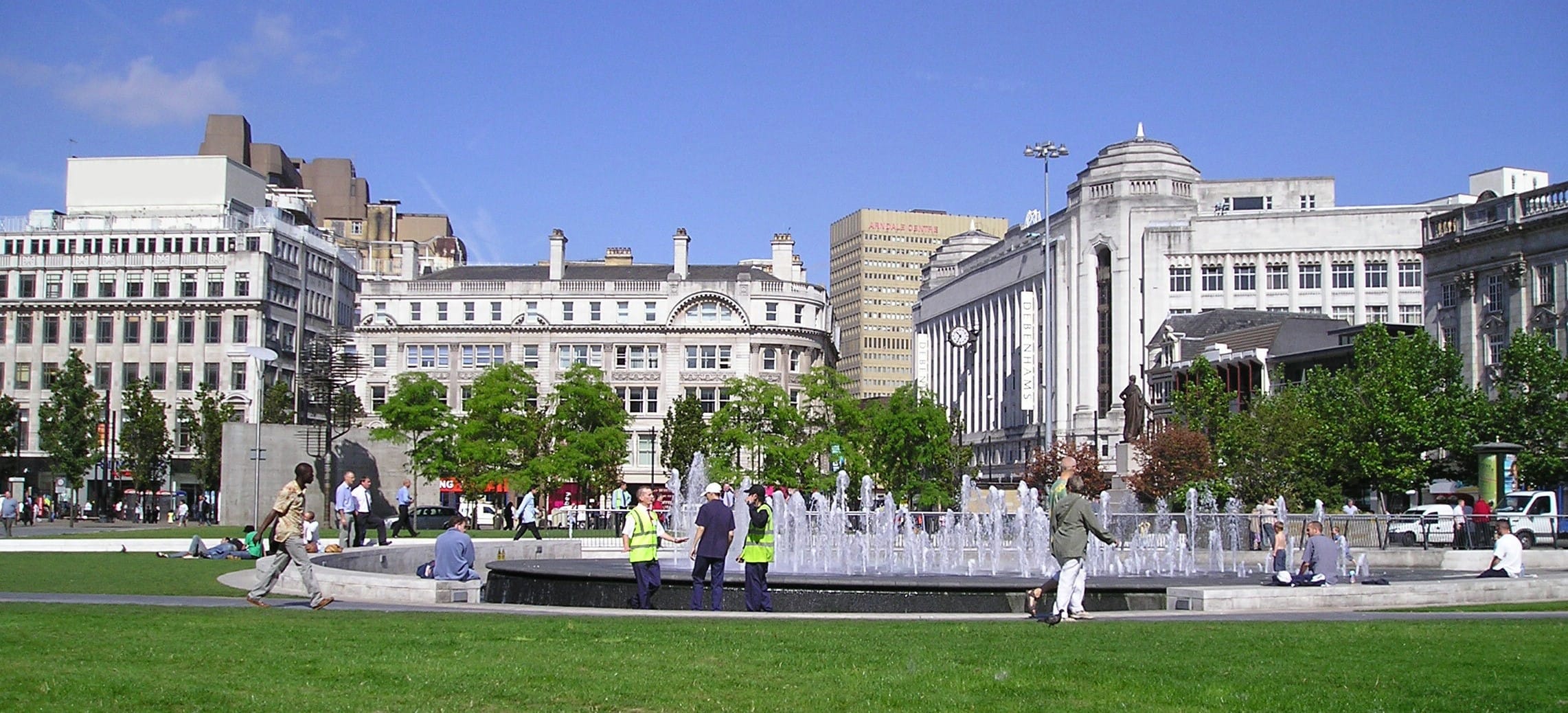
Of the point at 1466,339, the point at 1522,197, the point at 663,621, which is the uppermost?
the point at 1522,197

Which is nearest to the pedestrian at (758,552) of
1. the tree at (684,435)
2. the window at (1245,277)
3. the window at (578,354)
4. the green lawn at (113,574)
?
the green lawn at (113,574)

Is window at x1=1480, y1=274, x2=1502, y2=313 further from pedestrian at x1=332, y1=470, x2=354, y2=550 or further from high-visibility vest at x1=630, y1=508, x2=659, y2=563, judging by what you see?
high-visibility vest at x1=630, y1=508, x2=659, y2=563

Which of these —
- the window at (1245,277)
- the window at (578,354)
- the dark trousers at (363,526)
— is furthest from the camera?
the window at (1245,277)

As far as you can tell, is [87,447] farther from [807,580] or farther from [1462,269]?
[807,580]

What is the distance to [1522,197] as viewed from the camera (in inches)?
2744

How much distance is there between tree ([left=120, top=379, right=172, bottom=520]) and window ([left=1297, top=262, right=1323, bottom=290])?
76.8 meters

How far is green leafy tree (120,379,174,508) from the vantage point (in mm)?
89500

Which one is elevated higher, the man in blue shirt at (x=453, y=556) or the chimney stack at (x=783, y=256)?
the chimney stack at (x=783, y=256)

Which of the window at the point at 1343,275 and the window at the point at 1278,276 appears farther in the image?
the window at the point at 1278,276

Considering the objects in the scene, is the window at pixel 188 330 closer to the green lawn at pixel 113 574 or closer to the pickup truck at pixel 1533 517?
the green lawn at pixel 113 574

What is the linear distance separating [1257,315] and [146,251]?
68.9 m

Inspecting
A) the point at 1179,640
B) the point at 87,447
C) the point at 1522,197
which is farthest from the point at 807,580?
the point at 87,447

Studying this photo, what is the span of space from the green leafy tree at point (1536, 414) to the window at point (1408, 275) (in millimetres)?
60106

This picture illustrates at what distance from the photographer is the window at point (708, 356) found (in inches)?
4097
